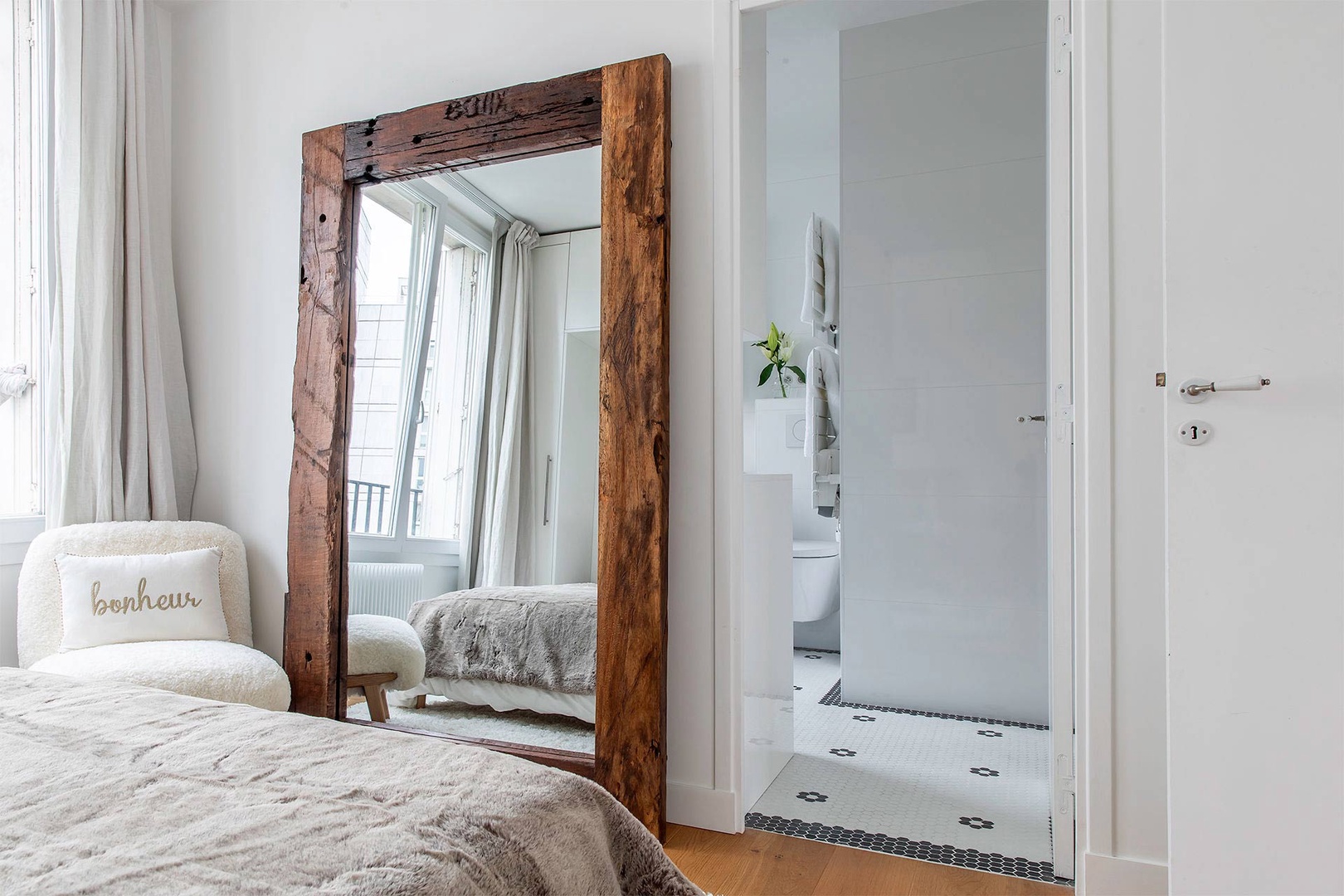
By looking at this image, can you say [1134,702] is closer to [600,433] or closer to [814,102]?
[600,433]

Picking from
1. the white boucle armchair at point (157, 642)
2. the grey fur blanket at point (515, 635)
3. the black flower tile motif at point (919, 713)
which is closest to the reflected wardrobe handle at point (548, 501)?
the grey fur blanket at point (515, 635)

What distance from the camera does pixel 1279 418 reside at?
149 centimetres

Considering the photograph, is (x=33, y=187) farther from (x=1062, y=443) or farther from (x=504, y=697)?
(x=1062, y=443)

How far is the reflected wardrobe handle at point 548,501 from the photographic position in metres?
2.30

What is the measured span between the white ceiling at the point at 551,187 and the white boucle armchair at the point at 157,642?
4.63 ft

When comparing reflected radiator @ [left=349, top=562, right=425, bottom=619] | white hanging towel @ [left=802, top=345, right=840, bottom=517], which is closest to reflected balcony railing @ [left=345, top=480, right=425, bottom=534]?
reflected radiator @ [left=349, top=562, right=425, bottom=619]

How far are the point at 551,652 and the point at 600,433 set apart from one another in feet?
2.06

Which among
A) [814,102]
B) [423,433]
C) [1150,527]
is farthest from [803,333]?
[1150,527]

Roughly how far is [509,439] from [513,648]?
60cm

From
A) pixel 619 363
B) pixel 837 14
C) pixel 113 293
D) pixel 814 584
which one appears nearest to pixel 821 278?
pixel 837 14

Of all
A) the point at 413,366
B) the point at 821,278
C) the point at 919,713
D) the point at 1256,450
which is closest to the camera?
the point at 1256,450

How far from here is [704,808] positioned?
209cm

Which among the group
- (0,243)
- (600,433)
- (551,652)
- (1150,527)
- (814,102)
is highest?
(814,102)

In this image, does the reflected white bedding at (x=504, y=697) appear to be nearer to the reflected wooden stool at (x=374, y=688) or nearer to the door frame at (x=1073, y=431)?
the reflected wooden stool at (x=374, y=688)
